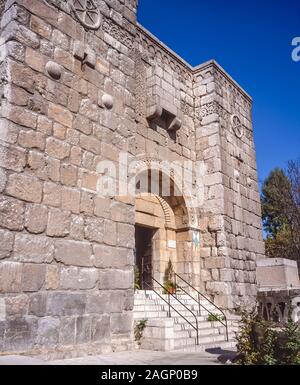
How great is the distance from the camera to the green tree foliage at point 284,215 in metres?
16.0

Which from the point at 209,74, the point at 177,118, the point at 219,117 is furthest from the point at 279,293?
the point at 209,74

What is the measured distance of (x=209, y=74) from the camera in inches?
411

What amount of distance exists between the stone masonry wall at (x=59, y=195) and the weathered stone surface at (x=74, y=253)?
1cm

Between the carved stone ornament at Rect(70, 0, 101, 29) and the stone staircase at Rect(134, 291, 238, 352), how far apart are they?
4.98 m

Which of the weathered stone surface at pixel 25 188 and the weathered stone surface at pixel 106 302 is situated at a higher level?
the weathered stone surface at pixel 25 188

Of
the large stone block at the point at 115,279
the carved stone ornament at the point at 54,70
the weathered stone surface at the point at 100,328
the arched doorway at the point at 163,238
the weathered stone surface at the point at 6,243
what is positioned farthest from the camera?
the arched doorway at the point at 163,238

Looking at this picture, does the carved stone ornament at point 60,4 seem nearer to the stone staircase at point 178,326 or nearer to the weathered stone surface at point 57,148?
the weathered stone surface at point 57,148

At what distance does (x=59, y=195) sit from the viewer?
16.1 ft

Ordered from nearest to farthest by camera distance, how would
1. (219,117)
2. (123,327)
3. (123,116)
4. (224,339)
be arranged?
(123,327)
(123,116)
(224,339)
(219,117)

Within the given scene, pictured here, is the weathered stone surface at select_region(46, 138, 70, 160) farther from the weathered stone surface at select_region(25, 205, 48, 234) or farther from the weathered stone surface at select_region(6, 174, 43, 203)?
the weathered stone surface at select_region(25, 205, 48, 234)

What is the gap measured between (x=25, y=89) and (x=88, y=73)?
1.33m

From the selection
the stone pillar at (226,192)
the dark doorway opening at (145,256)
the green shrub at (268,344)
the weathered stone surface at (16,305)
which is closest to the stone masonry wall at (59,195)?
the weathered stone surface at (16,305)

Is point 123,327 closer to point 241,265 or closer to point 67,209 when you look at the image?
point 67,209

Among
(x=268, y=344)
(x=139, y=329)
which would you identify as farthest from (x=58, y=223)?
(x=268, y=344)
